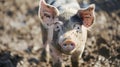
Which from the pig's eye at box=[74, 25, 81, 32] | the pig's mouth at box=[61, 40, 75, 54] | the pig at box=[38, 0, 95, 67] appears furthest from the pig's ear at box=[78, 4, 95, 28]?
the pig's mouth at box=[61, 40, 75, 54]

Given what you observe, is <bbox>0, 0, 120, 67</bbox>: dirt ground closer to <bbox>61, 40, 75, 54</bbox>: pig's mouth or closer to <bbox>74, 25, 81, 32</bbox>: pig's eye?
<bbox>74, 25, 81, 32</bbox>: pig's eye

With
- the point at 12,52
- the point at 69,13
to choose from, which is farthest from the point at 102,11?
the point at 69,13

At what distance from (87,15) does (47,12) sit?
487mm

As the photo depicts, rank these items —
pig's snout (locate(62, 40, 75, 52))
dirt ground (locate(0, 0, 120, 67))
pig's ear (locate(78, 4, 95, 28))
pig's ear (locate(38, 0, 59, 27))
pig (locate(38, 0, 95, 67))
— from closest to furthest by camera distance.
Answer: pig's snout (locate(62, 40, 75, 52)) → pig (locate(38, 0, 95, 67)) → pig's ear (locate(78, 4, 95, 28)) → pig's ear (locate(38, 0, 59, 27)) → dirt ground (locate(0, 0, 120, 67))

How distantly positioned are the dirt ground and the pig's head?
1111 mm

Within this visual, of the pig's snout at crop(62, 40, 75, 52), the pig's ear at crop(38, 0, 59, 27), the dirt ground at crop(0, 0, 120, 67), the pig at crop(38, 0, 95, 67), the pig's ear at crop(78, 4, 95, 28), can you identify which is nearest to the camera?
the pig's snout at crop(62, 40, 75, 52)

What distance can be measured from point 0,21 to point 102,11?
1839 mm

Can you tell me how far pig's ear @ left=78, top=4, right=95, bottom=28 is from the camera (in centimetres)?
470

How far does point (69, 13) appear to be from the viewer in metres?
4.86

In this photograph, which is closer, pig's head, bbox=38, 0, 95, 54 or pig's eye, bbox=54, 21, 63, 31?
pig's head, bbox=38, 0, 95, 54

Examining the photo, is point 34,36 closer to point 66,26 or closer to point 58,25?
point 58,25

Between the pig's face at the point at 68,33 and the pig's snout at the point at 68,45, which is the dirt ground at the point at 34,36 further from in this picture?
the pig's snout at the point at 68,45

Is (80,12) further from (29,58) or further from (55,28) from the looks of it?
(29,58)

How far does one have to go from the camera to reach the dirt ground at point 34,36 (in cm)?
600
